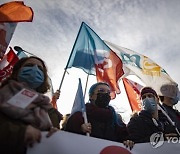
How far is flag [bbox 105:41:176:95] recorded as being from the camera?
6898 mm

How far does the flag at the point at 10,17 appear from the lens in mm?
5949

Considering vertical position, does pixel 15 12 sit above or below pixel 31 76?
above

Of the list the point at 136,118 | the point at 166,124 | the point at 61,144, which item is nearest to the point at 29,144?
the point at 61,144

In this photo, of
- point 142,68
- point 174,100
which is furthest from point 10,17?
point 174,100

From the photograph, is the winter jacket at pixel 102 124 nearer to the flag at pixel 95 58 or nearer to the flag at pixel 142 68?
the flag at pixel 95 58

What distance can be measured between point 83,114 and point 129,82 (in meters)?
4.47

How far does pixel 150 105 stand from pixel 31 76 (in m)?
2.10

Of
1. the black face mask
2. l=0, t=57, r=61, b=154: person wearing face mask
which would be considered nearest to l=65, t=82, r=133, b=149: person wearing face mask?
the black face mask

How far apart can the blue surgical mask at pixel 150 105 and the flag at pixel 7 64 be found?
3.01 metres

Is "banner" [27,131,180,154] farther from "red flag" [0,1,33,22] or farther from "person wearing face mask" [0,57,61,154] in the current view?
"red flag" [0,1,33,22]

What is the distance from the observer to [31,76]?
2934 millimetres

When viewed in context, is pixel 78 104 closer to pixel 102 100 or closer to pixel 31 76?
pixel 102 100

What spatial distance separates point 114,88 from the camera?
6.24m

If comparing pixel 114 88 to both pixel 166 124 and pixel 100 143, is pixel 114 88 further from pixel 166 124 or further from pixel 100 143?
pixel 100 143
